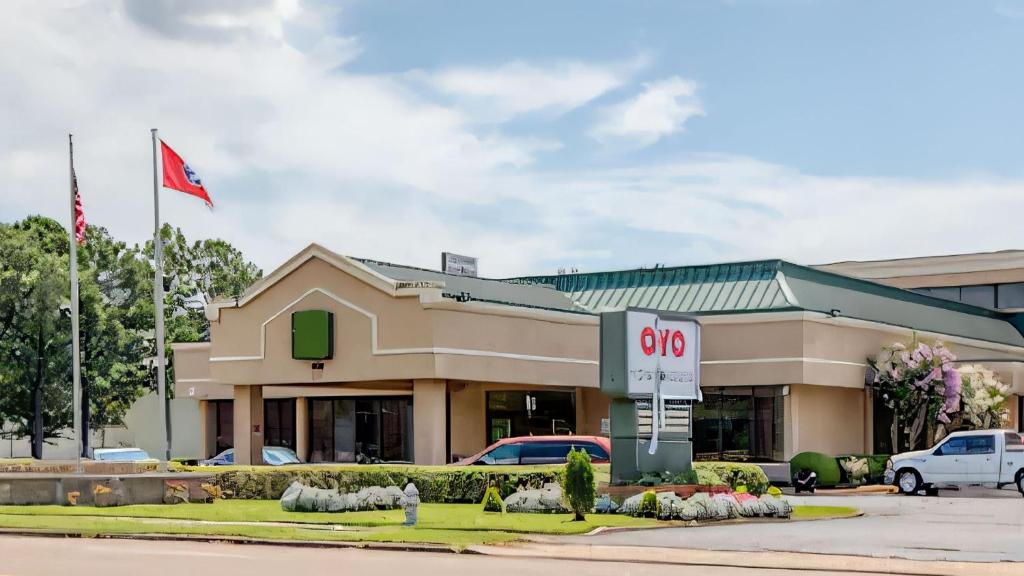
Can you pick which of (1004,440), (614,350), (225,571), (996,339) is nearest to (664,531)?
(614,350)

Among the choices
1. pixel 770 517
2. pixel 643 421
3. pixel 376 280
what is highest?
pixel 376 280

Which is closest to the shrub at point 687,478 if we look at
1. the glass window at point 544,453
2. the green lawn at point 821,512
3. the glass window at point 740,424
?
the green lawn at point 821,512

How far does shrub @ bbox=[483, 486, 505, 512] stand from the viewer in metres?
28.6

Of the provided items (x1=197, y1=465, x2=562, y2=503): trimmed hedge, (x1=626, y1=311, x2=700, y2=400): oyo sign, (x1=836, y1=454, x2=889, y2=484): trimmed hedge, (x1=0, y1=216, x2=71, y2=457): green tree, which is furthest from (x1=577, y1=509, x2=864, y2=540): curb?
(x1=0, y1=216, x2=71, y2=457): green tree

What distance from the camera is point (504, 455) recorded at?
34938mm

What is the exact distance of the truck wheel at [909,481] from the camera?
40000mm

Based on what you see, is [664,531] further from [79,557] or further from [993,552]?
[79,557]

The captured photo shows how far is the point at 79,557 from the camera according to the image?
765 inches

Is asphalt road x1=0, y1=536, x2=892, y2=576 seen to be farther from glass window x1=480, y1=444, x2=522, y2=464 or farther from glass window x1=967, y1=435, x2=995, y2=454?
glass window x1=967, y1=435, x2=995, y2=454

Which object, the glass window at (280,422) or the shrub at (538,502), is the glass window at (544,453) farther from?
the glass window at (280,422)

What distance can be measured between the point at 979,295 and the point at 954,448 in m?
29.6

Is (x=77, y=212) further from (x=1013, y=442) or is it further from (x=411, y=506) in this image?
(x=1013, y=442)

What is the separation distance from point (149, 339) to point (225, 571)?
2304 inches

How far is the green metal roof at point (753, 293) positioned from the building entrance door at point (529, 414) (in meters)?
4.22
